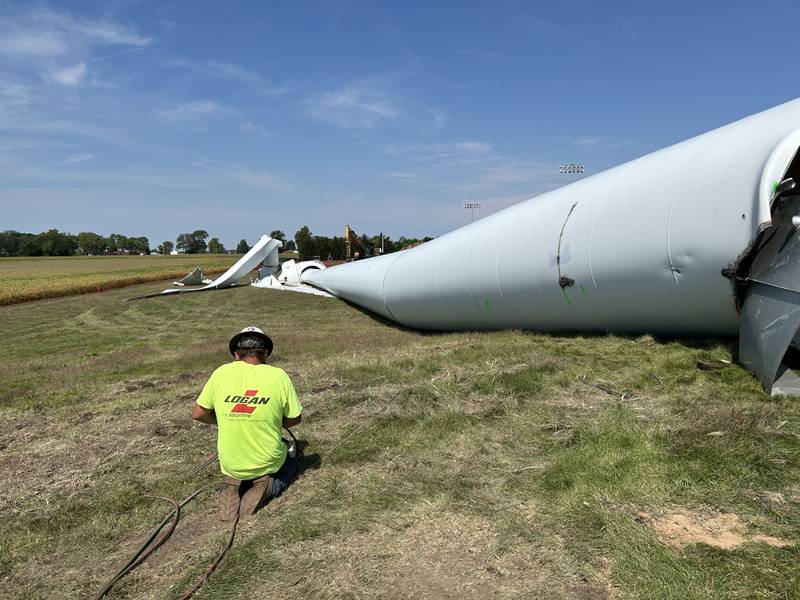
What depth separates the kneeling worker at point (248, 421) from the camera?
371cm

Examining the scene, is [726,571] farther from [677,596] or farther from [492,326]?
[492,326]

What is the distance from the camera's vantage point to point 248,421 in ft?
12.2

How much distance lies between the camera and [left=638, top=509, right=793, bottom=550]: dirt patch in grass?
282 centimetres

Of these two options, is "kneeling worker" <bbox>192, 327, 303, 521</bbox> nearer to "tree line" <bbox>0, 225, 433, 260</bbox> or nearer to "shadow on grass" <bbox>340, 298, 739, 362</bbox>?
"shadow on grass" <bbox>340, 298, 739, 362</bbox>

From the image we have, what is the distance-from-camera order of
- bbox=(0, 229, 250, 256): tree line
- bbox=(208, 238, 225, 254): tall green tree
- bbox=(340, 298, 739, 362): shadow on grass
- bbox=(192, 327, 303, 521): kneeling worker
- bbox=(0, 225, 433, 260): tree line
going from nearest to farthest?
bbox=(192, 327, 303, 521): kneeling worker, bbox=(340, 298, 739, 362): shadow on grass, bbox=(0, 225, 433, 260): tree line, bbox=(0, 229, 250, 256): tree line, bbox=(208, 238, 225, 254): tall green tree

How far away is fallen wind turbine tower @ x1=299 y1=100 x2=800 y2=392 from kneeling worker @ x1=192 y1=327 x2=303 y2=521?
4.44 meters

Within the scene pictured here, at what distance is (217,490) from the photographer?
13.4 feet

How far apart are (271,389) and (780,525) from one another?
3162 mm

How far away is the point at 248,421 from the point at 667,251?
5133 millimetres

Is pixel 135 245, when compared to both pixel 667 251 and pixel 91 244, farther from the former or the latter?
pixel 667 251

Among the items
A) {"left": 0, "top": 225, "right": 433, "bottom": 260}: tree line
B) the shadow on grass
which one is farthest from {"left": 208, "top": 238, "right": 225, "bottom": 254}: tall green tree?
the shadow on grass

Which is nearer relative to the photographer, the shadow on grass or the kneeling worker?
the kneeling worker

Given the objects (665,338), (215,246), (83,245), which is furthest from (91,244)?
(665,338)

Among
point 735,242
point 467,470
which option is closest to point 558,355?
point 735,242
